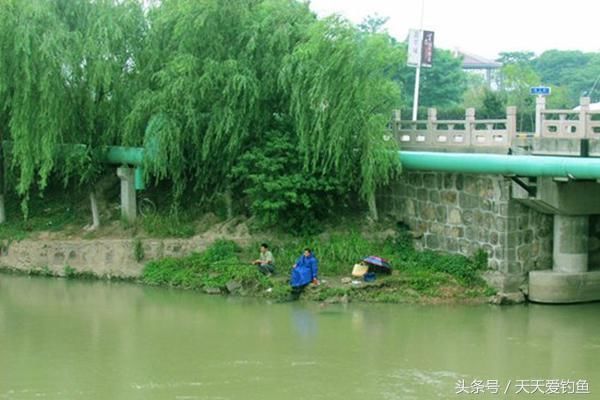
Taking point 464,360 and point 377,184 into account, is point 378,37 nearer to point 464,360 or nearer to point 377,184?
point 377,184

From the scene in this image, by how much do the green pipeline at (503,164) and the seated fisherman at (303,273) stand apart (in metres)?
3.14

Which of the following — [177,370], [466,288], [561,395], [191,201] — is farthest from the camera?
[191,201]

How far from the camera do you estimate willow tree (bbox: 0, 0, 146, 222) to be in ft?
68.8

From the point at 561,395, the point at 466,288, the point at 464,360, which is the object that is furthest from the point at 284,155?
the point at 561,395

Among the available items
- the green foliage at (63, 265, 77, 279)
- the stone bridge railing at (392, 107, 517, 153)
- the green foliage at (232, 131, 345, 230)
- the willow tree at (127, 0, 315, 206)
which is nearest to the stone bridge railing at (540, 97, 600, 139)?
the stone bridge railing at (392, 107, 517, 153)

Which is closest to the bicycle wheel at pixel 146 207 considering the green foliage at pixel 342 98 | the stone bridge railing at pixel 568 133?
the green foliage at pixel 342 98

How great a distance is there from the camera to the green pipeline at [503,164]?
16.3 m

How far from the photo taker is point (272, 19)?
20.8 meters

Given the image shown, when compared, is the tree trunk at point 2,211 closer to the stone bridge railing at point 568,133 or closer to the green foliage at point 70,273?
the green foliage at point 70,273

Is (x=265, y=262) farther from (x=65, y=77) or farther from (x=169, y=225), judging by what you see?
(x=65, y=77)

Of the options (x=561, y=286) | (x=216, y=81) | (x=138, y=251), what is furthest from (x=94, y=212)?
(x=561, y=286)

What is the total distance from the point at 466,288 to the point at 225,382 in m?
7.00

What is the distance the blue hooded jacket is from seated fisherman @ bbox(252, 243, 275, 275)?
79 cm

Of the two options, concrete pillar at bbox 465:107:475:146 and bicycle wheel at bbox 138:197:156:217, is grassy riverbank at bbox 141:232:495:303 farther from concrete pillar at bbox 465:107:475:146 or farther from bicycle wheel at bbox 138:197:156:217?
concrete pillar at bbox 465:107:475:146
